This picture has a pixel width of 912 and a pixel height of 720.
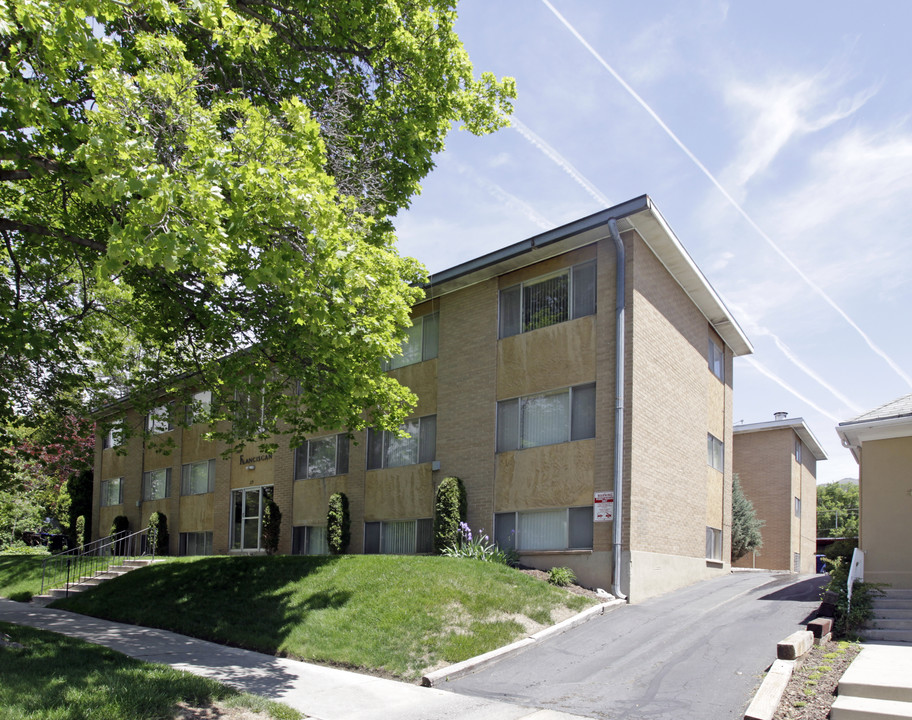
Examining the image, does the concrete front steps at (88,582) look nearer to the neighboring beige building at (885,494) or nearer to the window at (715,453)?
the window at (715,453)

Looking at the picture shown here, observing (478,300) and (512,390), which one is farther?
(478,300)

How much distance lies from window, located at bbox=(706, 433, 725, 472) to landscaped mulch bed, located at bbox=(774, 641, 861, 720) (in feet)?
33.6

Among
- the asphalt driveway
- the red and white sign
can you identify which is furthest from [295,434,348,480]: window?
the asphalt driveway

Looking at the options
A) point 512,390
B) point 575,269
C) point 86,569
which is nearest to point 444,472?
point 512,390

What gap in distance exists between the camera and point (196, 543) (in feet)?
87.2

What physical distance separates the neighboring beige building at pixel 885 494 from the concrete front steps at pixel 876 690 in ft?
15.4

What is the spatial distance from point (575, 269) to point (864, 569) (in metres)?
7.74

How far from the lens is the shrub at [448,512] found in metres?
16.4

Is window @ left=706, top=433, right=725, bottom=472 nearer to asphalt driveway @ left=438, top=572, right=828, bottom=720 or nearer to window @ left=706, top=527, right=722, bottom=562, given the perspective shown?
window @ left=706, top=527, right=722, bottom=562

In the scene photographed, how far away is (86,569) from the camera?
21172 mm

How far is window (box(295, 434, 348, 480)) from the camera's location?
20844mm

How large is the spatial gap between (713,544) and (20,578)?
739 inches

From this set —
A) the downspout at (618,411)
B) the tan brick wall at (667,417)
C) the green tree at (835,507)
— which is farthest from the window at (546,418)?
the green tree at (835,507)

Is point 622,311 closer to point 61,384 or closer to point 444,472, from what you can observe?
point 444,472
